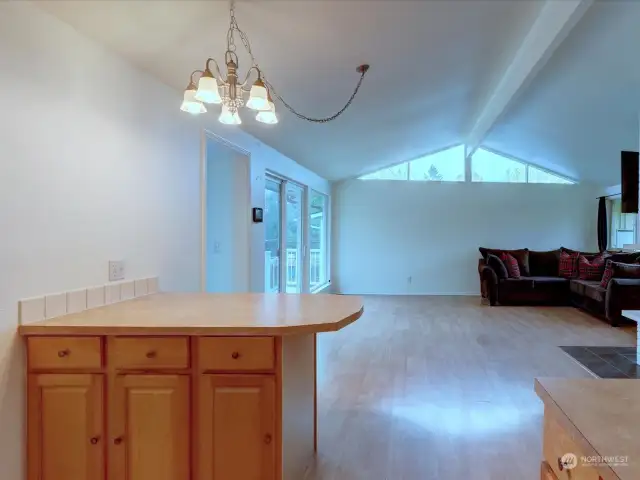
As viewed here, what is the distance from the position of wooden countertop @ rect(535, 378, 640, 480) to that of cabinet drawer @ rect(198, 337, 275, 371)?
96cm

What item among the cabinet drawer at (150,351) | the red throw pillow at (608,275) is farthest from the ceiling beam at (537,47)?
the cabinet drawer at (150,351)

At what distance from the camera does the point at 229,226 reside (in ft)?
13.8

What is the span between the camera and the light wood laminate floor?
2273 mm

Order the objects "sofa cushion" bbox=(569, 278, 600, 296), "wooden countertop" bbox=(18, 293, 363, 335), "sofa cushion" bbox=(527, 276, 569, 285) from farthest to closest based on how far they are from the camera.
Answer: "sofa cushion" bbox=(527, 276, 569, 285), "sofa cushion" bbox=(569, 278, 600, 296), "wooden countertop" bbox=(18, 293, 363, 335)

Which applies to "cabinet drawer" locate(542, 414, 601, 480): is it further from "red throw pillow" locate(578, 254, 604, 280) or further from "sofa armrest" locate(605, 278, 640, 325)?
→ "red throw pillow" locate(578, 254, 604, 280)

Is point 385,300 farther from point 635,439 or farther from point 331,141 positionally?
point 635,439

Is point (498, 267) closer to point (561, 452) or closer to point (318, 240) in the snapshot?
point (318, 240)

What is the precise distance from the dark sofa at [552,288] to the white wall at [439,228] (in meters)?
0.74

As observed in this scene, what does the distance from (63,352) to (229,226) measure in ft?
8.49

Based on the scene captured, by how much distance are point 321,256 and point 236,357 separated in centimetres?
692

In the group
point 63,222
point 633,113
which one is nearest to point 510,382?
point 63,222

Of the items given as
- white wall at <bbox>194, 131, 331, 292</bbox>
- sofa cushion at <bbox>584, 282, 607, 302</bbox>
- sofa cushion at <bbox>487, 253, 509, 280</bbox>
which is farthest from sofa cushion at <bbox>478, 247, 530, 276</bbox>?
white wall at <bbox>194, 131, 331, 292</bbox>

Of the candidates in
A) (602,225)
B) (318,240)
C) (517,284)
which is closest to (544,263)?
(517,284)

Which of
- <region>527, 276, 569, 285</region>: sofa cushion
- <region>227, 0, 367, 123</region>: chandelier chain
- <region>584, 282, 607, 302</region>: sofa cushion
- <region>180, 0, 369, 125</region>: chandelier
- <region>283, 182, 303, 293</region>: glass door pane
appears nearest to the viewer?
<region>180, 0, 369, 125</region>: chandelier
